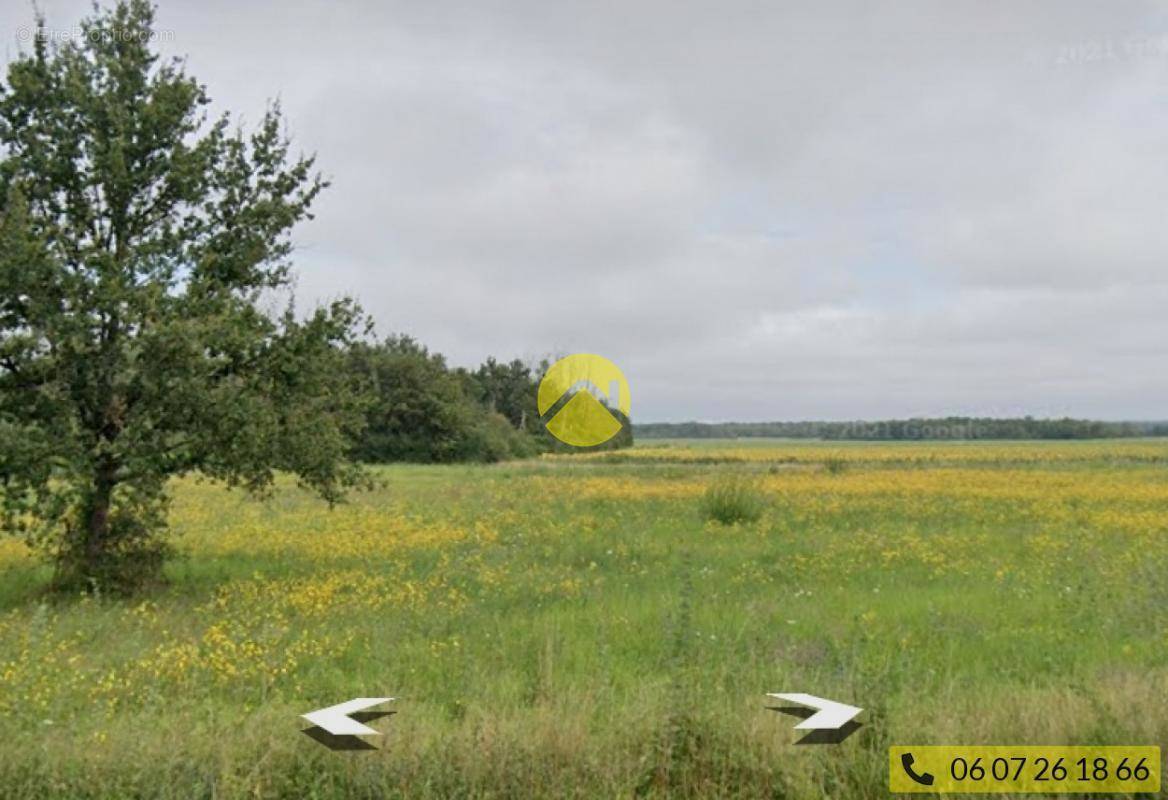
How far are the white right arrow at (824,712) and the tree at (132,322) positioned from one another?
310 inches

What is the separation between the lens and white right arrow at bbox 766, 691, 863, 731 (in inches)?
188

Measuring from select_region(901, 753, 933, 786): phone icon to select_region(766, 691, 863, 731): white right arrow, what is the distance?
391 millimetres

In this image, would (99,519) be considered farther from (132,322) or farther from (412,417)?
(412,417)

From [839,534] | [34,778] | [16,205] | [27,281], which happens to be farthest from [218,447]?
[839,534]

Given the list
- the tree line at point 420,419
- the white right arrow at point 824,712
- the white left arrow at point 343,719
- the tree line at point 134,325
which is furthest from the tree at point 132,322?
the tree line at point 420,419

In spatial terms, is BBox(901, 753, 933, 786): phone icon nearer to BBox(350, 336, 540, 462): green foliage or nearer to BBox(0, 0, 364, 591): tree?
BBox(0, 0, 364, 591): tree

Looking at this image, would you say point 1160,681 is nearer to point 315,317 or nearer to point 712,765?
point 712,765

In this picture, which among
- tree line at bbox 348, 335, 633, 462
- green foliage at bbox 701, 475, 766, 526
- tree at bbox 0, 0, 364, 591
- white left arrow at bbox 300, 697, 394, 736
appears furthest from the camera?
tree line at bbox 348, 335, 633, 462

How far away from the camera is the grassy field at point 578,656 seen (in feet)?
14.7

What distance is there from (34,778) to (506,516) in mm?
15662

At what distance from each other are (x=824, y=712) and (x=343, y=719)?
3277mm

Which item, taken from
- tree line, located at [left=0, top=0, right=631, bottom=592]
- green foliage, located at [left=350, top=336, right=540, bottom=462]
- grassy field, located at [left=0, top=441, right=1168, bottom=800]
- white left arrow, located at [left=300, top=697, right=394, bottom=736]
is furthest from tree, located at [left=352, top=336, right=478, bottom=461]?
white left arrow, located at [left=300, top=697, right=394, bottom=736]

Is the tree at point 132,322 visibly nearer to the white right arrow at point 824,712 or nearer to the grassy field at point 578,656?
the grassy field at point 578,656

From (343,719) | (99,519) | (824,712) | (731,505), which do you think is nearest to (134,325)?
(99,519)
